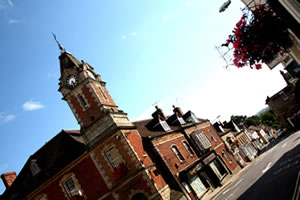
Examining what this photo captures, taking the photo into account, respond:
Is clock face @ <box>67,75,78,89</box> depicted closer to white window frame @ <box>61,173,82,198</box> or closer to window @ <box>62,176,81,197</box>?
white window frame @ <box>61,173,82,198</box>

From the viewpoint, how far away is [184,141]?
88.2 ft

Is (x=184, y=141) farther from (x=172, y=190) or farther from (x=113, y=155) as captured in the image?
(x=113, y=155)

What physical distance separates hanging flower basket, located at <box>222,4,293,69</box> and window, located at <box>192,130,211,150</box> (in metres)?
23.4

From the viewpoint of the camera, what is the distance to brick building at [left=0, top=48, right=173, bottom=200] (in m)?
17.7

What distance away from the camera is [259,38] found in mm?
5523

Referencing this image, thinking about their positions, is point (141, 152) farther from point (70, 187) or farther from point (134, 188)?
point (70, 187)

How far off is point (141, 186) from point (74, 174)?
6412mm

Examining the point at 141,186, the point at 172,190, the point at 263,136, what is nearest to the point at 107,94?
the point at 141,186

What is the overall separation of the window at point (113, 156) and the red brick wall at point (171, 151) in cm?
481

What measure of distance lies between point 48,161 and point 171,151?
1300cm

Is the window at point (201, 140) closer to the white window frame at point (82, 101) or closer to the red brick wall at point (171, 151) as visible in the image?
the red brick wall at point (171, 151)

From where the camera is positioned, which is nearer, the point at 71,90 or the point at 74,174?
the point at 74,174

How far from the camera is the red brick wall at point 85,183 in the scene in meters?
18.3

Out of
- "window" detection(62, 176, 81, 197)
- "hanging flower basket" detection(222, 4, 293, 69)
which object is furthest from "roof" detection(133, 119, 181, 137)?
"hanging flower basket" detection(222, 4, 293, 69)
